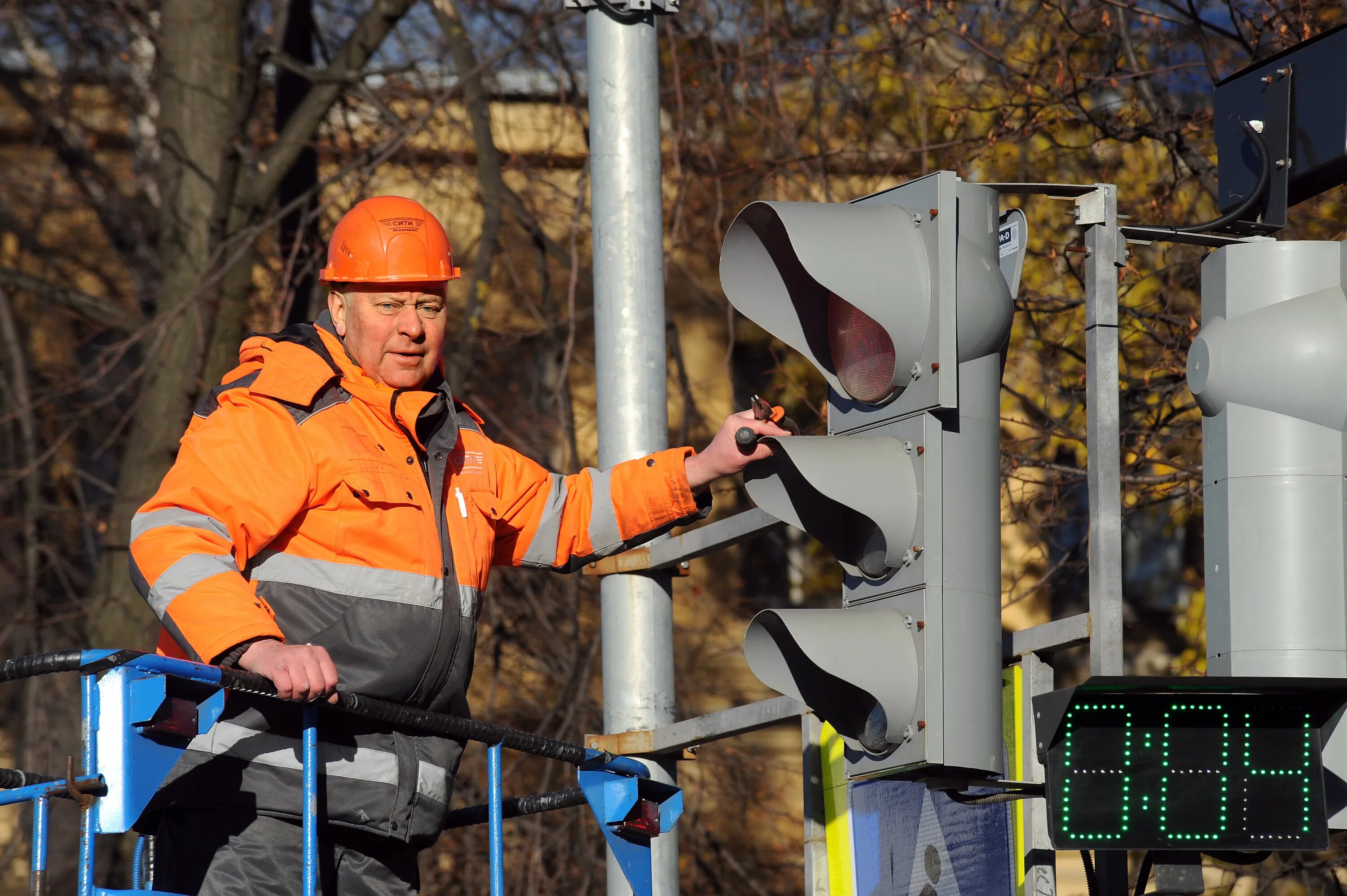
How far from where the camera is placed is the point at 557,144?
11805 millimetres

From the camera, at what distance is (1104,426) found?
4.32m

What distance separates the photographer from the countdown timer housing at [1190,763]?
4.25 m

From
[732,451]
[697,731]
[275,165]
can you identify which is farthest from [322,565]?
[275,165]

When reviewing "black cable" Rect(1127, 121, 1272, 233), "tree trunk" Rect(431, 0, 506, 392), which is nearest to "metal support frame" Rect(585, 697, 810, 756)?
"black cable" Rect(1127, 121, 1272, 233)

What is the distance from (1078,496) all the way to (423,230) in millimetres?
6838

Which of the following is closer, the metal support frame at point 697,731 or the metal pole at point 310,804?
the metal pole at point 310,804

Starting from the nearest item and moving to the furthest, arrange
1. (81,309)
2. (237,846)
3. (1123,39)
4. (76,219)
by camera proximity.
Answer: (237,846)
(1123,39)
(81,309)
(76,219)

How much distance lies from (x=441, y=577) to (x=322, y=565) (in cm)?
29

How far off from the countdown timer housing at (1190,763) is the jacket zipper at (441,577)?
1418 millimetres

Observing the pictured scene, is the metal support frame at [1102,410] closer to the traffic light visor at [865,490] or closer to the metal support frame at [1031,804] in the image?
the metal support frame at [1031,804]

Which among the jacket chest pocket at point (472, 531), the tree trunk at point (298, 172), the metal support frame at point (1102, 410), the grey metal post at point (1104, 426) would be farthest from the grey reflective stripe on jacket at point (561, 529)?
the tree trunk at point (298, 172)

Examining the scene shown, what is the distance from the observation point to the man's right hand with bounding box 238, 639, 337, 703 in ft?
12.0

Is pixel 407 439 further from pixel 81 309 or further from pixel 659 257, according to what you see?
pixel 81 309

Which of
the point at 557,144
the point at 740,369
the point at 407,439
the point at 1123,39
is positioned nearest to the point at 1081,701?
the point at 407,439
